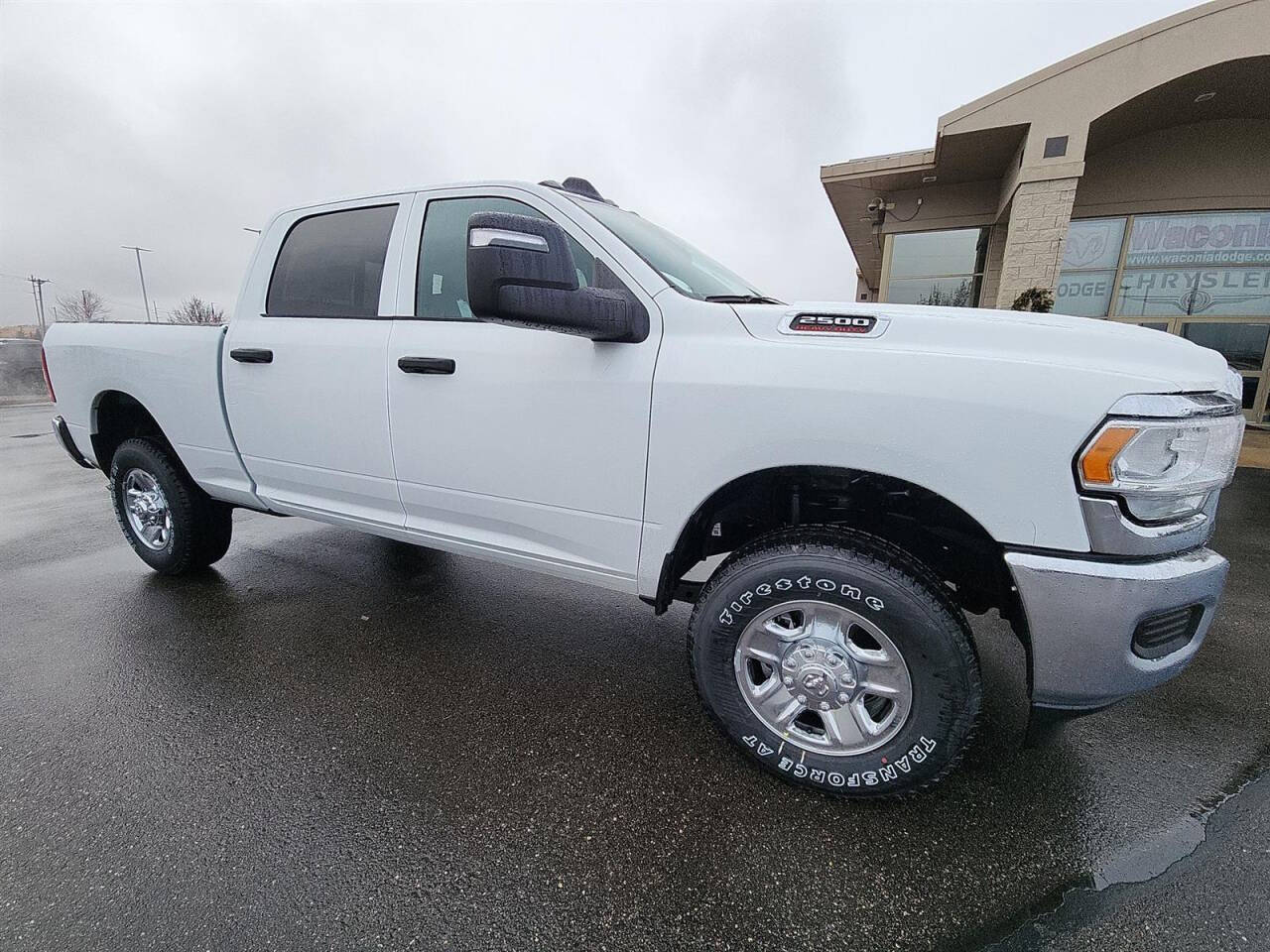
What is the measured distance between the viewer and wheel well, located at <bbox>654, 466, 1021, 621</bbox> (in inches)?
73.4

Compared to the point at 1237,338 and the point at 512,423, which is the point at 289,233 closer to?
the point at 512,423

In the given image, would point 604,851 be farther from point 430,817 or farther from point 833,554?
point 833,554

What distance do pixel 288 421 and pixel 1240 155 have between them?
46.4 feet

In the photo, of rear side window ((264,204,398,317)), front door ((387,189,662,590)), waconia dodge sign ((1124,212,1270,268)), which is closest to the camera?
front door ((387,189,662,590))

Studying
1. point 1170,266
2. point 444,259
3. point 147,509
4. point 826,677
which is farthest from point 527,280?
point 1170,266

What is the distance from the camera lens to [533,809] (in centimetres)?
184

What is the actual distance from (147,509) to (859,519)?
4029mm

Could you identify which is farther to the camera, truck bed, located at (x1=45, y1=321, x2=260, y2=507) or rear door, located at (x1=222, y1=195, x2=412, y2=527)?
truck bed, located at (x1=45, y1=321, x2=260, y2=507)

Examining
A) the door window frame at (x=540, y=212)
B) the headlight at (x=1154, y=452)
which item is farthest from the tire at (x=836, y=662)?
the door window frame at (x=540, y=212)

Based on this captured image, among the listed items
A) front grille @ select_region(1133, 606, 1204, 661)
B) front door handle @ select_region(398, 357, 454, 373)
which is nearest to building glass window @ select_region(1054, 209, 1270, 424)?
front grille @ select_region(1133, 606, 1204, 661)

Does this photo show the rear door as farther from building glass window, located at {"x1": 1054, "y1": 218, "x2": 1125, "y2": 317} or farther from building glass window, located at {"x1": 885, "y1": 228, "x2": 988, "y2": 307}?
building glass window, located at {"x1": 1054, "y1": 218, "x2": 1125, "y2": 317}

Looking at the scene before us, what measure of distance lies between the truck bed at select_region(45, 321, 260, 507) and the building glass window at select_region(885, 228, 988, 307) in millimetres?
11764

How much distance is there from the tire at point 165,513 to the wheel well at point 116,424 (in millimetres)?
89

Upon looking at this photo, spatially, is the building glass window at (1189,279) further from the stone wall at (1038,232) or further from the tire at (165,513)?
the tire at (165,513)
